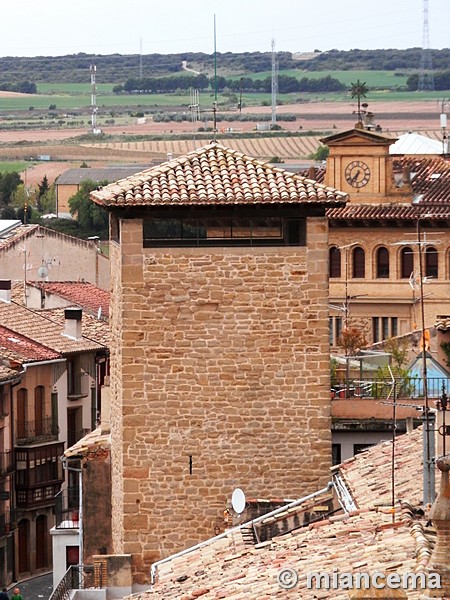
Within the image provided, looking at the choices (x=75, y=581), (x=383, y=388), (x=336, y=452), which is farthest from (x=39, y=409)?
(x=75, y=581)

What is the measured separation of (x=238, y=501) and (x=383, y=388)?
7.36 m

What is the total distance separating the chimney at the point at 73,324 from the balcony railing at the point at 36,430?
3.02 m

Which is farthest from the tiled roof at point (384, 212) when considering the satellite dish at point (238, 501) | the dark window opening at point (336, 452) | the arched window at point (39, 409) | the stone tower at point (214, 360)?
the satellite dish at point (238, 501)

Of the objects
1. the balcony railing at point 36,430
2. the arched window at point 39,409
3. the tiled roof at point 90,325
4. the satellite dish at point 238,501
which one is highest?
the satellite dish at point 238,501

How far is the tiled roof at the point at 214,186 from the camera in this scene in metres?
33.2

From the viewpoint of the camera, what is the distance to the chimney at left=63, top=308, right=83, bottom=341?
6347cm

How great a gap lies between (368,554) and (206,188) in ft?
33.4

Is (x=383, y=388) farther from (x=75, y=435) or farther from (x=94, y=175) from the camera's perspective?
(x=94, y=175)

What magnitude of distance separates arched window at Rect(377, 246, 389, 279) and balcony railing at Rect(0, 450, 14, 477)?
1082 centimetres

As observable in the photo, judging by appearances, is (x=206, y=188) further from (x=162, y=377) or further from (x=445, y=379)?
(x=445, y=379)

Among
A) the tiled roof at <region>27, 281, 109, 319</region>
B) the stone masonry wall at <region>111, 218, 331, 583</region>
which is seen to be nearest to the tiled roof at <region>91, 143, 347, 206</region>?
the stone masonry wall at <region>111, 218, 331, 583</region>

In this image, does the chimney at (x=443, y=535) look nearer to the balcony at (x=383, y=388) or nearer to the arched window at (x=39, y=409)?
the balcony at (x=383, y=388)

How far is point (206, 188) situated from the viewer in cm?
3375

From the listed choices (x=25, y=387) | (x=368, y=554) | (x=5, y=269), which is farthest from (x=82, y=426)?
(x=368, y=554)
